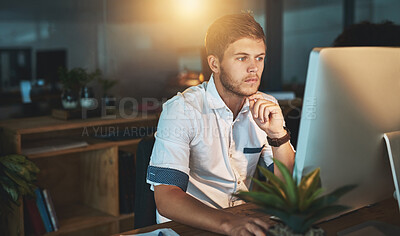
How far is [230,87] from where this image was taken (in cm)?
183

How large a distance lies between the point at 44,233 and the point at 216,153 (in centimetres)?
149

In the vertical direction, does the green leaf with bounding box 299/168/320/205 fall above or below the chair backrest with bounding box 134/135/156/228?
above

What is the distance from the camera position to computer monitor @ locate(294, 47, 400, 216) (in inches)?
41.2

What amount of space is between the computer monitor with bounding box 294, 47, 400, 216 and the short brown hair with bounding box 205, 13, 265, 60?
0.72 metres

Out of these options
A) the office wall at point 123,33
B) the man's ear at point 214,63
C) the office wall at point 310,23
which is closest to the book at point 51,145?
the office wall at point 123,33

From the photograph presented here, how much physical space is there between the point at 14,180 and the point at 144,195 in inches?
39.7

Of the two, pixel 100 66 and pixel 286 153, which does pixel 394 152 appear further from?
pixel 100 66

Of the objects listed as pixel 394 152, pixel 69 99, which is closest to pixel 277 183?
pixel 394 152

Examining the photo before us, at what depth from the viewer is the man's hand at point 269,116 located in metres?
1.57

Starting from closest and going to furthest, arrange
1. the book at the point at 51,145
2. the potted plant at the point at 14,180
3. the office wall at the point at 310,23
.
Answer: the potted plant at the point at 14,180, the book at the point at 51,145, the office wall at the point at 310,23

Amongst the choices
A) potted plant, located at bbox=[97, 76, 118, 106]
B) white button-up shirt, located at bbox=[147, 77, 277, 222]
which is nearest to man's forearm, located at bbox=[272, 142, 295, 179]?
white button-up shirt, located at bbox=[147, 77, 277, 222]

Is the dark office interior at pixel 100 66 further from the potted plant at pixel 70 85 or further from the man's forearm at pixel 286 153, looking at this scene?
the man's forearm at pixel 286 153

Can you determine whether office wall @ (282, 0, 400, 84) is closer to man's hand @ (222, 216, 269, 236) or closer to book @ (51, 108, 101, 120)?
book @ (51, 108, 101, 120)

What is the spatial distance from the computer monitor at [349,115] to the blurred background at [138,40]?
2409 mm
